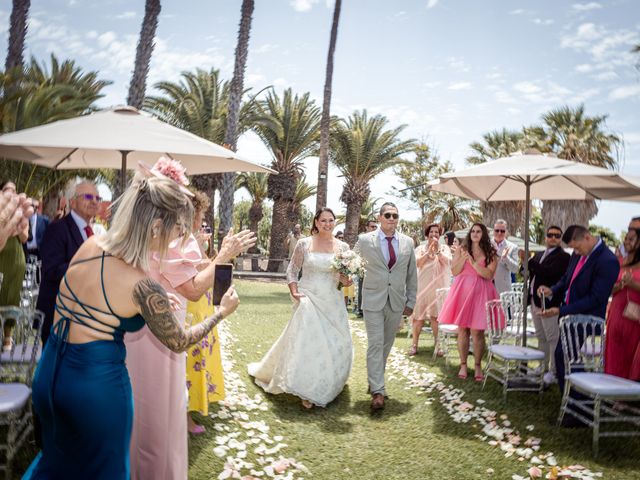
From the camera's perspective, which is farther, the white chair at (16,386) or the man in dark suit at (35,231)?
the man in dark suit at (35,231)

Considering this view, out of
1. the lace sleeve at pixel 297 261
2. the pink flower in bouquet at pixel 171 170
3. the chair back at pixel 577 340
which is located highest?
the pink flower in bouquet at pixel 171 170

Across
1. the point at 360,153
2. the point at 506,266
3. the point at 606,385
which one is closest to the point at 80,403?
the point at 606,385

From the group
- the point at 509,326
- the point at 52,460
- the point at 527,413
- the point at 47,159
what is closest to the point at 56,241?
the point at 47,159

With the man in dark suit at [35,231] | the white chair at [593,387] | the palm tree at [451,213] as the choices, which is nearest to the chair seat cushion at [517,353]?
the white chair at [593,387]

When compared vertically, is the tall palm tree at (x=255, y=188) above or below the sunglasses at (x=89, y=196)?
above

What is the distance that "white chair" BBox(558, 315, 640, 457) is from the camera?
515 centimetres

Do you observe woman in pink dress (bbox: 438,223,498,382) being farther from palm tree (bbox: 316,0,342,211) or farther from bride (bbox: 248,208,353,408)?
palm tree (bbox: 316,0,342,211)

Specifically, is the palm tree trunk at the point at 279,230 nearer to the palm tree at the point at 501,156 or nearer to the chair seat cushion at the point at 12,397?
the palm tree at the point at 501,156

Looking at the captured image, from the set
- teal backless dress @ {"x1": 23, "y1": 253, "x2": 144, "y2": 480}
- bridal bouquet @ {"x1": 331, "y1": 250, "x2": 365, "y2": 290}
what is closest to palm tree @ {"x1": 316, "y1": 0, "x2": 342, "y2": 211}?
bridal bouquet @ {"x1": 331, "y1": 250, "x2": 365, "y2": 290}

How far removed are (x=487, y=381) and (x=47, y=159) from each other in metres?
6.65

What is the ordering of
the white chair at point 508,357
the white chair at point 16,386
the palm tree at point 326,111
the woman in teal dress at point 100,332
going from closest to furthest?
the woman in teal dress at point 100,332, the white chair at point 16,386, the white chair at point 508,357, the palm tree at point 326,111

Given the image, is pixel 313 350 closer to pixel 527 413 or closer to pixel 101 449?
pixel 527 413

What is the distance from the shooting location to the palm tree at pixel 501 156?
31.0 metres

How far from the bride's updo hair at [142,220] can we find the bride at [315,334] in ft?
14.9
